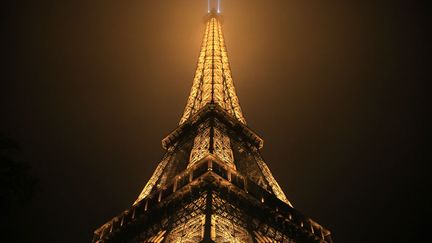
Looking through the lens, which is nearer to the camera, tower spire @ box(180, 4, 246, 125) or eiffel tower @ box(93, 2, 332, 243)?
eiffel tower @ box(93, 2, 332, 243)

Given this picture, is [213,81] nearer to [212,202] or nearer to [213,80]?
[213,80]

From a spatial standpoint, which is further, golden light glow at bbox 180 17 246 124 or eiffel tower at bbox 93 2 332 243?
golden light glow at bbox 180 17 246 124

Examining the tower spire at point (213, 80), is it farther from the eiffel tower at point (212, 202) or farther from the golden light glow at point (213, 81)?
the eiffel tower at point (212, 202)

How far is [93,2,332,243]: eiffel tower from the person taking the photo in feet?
74.6

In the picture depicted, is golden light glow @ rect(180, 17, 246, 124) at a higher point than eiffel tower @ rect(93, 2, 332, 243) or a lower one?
higher

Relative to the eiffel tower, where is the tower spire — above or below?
above

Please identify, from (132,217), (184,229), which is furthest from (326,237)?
(132,217)

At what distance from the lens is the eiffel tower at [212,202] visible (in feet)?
74.6

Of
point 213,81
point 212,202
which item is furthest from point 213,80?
point 212,202

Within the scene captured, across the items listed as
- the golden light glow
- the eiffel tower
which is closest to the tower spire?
the golden light glow

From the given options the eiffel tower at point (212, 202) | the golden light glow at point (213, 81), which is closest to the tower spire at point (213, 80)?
the golden light glow at point (213, 81)

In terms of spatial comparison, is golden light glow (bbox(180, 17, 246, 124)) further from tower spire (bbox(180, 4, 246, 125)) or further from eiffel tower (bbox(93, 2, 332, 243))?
eiffel tower (bbox(93, 2, 332, 243))
